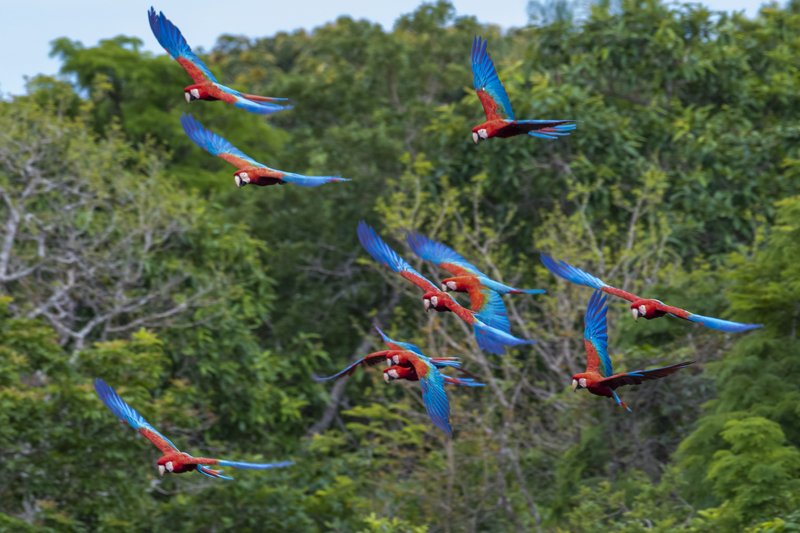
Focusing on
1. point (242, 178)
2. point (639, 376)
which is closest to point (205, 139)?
point (242, 178)

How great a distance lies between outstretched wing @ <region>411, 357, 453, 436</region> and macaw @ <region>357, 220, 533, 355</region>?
237 mm

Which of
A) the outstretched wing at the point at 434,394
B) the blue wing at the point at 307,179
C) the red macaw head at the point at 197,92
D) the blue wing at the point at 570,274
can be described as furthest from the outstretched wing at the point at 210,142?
the blue wing at the point at 570,274

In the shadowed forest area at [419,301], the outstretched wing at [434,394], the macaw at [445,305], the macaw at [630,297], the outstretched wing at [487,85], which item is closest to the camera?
the macaw at [630,297]

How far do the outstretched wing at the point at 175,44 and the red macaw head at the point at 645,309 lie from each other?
2081 millimetres

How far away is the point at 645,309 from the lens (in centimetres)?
544

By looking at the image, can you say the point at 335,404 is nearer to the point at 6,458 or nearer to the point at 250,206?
the point at 250,206

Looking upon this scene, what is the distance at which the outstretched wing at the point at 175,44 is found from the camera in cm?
590

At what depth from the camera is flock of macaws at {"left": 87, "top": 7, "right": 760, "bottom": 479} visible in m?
5.40

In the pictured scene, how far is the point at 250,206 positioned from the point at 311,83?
2.98 meters

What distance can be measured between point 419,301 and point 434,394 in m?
11.7

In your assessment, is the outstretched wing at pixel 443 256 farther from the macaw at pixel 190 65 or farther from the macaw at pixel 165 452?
the macaw at pixel 165 452

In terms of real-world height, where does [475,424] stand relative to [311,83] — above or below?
below

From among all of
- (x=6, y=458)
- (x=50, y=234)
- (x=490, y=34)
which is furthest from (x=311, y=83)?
(x=6, y=458)

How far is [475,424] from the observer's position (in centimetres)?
1336
